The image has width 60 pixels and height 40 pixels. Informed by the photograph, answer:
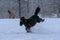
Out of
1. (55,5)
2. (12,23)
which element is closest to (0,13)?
(55,5)

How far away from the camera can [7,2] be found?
18.4ft

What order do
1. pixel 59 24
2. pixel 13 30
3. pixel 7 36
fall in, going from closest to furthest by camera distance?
pixel 7 36 < pixel 13 30 < pixel 59 24

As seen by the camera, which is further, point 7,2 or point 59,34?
point 7,2

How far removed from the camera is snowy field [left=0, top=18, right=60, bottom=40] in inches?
40.8

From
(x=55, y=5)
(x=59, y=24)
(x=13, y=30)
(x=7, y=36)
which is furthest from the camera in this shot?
(x=55, y=5)

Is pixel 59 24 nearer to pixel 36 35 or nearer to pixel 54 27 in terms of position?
pixel 54 27

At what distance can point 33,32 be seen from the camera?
116 cm

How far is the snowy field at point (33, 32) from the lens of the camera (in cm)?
104

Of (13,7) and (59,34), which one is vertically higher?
(59,34)

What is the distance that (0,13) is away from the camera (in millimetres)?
5582

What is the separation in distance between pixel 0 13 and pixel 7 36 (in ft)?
15.0

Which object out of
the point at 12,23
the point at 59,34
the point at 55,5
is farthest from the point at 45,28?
the point at 55,5

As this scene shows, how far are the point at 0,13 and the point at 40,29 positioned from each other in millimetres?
4477

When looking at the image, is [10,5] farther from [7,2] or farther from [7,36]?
[7,36]
